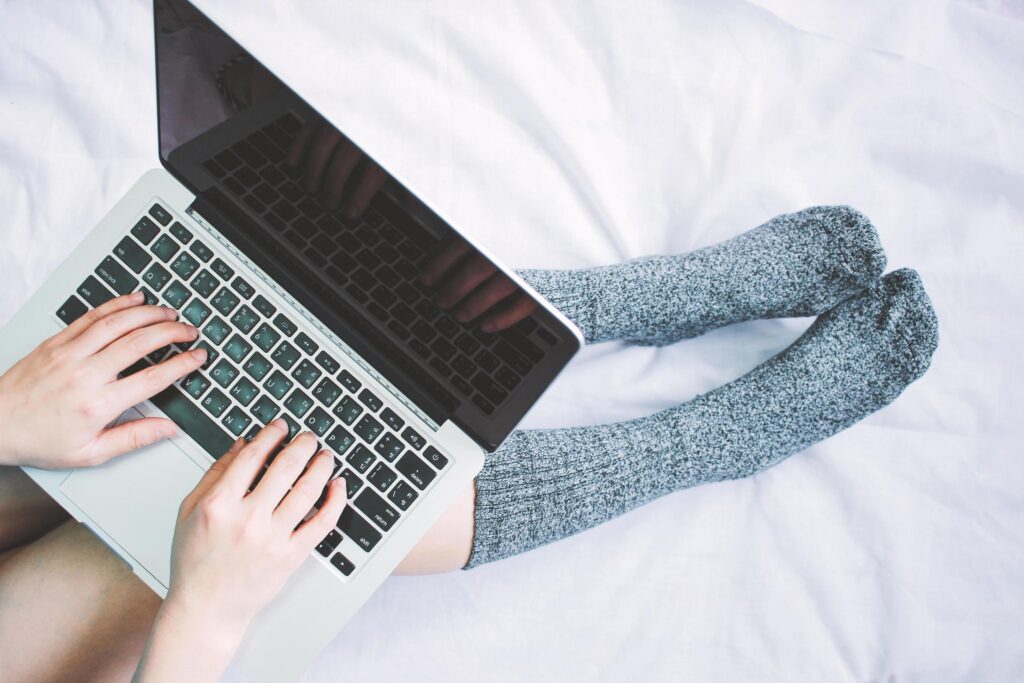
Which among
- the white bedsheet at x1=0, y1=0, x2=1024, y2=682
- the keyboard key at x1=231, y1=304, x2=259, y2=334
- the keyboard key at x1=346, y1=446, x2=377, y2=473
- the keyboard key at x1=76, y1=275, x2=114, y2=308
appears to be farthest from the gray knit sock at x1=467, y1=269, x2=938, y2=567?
the keyboard key at x1=76, y1=275, x2=114, y2=308

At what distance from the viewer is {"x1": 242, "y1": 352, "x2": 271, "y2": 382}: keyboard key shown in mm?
539

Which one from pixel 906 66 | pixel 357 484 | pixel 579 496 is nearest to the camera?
pixel 357 484

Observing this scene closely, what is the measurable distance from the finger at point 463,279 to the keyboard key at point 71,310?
0.98 ft

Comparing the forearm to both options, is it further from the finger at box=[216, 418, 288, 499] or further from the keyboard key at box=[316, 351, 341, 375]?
the keyboard key at box=[316, 351, 341, 375]

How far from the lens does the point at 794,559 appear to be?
67 cm

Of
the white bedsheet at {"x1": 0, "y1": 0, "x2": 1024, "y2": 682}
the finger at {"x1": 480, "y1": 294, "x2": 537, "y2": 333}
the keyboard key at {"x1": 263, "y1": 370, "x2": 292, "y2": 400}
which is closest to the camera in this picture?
the finger at {"x1": 480, "y1": 294, "x2": 537, "y2": 333}

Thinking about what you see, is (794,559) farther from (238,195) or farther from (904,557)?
(238,195)

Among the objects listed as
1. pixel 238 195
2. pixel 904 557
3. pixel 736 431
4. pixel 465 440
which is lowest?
pixel 904 557

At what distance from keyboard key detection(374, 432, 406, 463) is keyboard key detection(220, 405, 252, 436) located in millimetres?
101

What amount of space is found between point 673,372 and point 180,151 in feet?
1.63

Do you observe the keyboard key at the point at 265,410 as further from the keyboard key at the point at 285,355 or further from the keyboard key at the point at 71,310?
the keyboard key at the point at 71,310

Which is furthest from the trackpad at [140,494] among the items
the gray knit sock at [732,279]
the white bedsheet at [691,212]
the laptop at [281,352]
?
the gray knit sock at [732,279]

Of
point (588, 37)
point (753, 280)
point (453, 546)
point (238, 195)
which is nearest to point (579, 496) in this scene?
point (453, 546)

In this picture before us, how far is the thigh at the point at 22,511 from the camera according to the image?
0.59 metres
